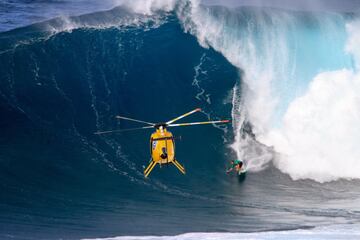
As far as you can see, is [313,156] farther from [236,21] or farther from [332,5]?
[332,5]

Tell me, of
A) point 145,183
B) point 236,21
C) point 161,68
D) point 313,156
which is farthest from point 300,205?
point 236,21

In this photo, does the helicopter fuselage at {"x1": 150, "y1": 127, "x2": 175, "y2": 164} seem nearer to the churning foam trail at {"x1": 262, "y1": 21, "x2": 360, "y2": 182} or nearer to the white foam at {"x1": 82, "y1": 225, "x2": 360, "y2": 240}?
the white foam at {"x1": 82, "y1": 225, "x2": 360, "y2": 240}

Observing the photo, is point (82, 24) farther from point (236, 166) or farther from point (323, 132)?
point (323, 132)

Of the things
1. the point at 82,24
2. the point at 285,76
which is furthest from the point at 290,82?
the point at 82,24

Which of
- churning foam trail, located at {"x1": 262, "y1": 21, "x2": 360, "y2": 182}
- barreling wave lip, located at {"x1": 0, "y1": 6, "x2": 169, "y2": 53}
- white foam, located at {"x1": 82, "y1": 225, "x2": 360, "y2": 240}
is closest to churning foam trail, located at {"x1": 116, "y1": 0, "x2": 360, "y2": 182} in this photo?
churning foam trail, located at {"x1": 262, "y1": 21, "x2": 360, "y2": 182}

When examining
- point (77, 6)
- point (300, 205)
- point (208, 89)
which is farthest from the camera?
Answer: point (77, 6)
